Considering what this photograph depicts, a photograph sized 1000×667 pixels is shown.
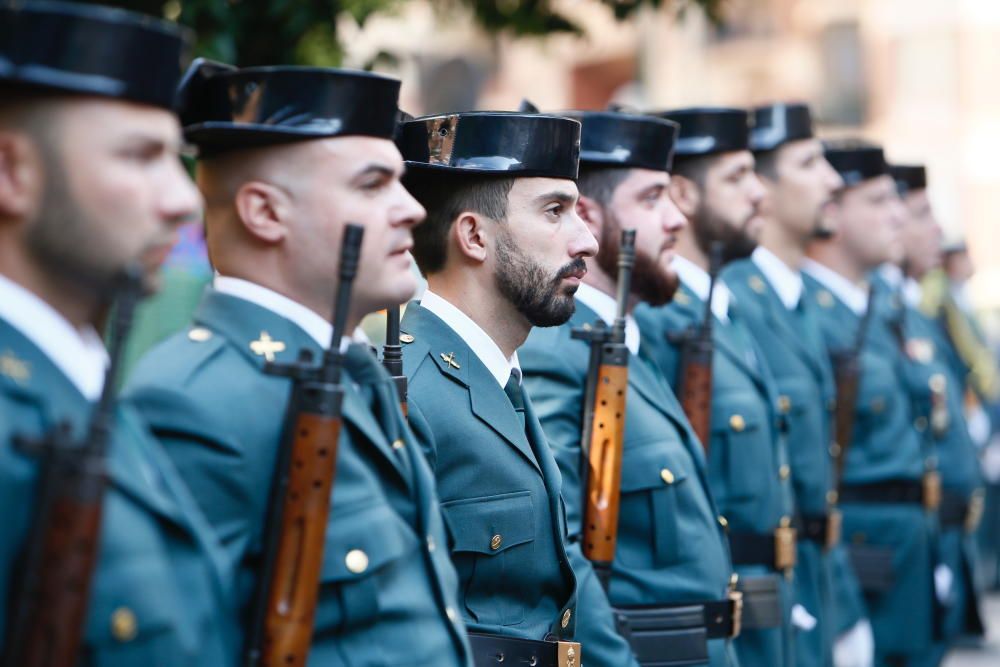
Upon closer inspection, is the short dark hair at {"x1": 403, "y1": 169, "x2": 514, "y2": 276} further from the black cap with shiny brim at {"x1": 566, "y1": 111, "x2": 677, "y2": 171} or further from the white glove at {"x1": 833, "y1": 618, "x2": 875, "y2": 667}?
the white glove at {"x1": 833, "y1": 618, "x2": 875, "y2": 667}

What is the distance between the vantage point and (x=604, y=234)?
4.96 meters

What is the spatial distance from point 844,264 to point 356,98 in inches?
217

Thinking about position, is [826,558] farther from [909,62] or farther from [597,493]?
[909,62]

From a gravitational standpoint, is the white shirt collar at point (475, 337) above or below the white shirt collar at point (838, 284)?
below

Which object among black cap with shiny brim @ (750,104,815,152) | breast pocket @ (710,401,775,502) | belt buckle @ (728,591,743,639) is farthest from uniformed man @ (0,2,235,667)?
black cap with shiny brim @ (750,104,815,152)

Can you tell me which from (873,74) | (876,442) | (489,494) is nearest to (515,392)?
(489,494)

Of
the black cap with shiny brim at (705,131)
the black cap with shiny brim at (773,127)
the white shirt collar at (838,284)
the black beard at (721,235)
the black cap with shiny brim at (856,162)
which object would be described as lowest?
the black beard at (721,235)

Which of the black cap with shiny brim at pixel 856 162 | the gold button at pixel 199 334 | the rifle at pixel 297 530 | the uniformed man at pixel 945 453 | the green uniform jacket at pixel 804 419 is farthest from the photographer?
the uniformed man at pixel 945 453

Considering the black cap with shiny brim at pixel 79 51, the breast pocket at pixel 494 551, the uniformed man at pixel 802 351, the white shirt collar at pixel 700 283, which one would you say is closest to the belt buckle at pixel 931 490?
the uniformed man at pixel 802 351

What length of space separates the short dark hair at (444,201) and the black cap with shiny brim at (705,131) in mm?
1891

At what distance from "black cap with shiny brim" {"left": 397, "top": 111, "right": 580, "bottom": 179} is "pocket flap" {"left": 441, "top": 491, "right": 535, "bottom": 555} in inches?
31.2

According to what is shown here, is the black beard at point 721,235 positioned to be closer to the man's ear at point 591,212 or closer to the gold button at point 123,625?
the man's ear at point 591,212

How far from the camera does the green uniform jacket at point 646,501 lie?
15.0ft

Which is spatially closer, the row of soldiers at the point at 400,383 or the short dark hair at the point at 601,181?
the row of soldiers at the point at 400,383
